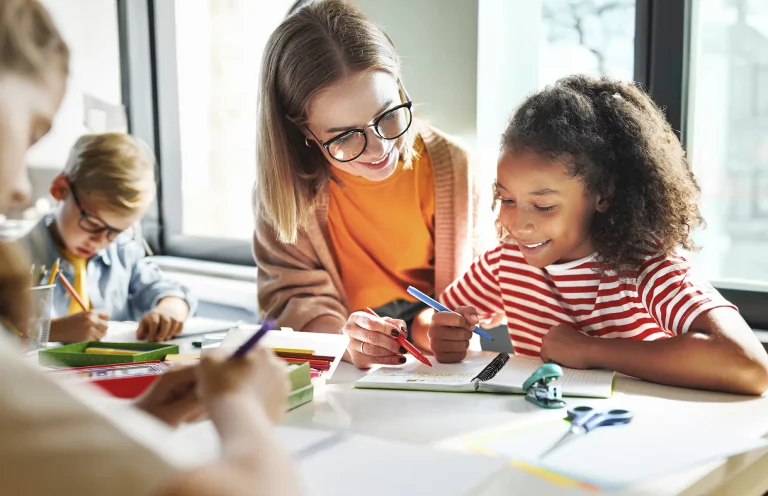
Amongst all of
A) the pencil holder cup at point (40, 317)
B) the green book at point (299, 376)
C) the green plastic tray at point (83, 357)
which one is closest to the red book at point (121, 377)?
the green plastic tray at point (83, 357)

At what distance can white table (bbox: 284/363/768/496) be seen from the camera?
2.37 ft

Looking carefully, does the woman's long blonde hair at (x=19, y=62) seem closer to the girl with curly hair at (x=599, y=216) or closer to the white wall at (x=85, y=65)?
the girl with curly hair at (x=599, y=216)

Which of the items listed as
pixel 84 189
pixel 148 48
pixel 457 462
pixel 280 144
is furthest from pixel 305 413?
pixel 148 48

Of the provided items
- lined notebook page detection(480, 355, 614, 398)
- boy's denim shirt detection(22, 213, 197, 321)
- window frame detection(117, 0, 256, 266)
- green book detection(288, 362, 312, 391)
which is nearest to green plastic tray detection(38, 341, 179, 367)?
green book detection(288, 362, 312, 391)

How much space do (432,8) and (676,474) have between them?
1369 millimetres

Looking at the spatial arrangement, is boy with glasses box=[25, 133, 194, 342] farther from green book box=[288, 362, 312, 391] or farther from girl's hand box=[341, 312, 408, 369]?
green book box=[288, 362, 312, 391]

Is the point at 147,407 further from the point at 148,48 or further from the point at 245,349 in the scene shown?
the point at 148,48

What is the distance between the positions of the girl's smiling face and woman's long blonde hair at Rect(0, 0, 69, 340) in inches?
31.2

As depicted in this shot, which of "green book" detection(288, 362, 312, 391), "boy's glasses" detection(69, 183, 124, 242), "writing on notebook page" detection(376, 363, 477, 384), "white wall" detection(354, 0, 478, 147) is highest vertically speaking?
"white wall" detection(354, 0, 478, 147)

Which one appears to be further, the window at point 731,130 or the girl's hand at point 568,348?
the window at point 731,130

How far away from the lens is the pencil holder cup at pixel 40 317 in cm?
129

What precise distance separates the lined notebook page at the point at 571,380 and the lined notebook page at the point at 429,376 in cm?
4

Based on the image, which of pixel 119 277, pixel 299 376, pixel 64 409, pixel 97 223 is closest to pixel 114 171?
pixel 97 223

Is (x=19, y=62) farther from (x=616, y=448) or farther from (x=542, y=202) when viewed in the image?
(x=542, y=202)
